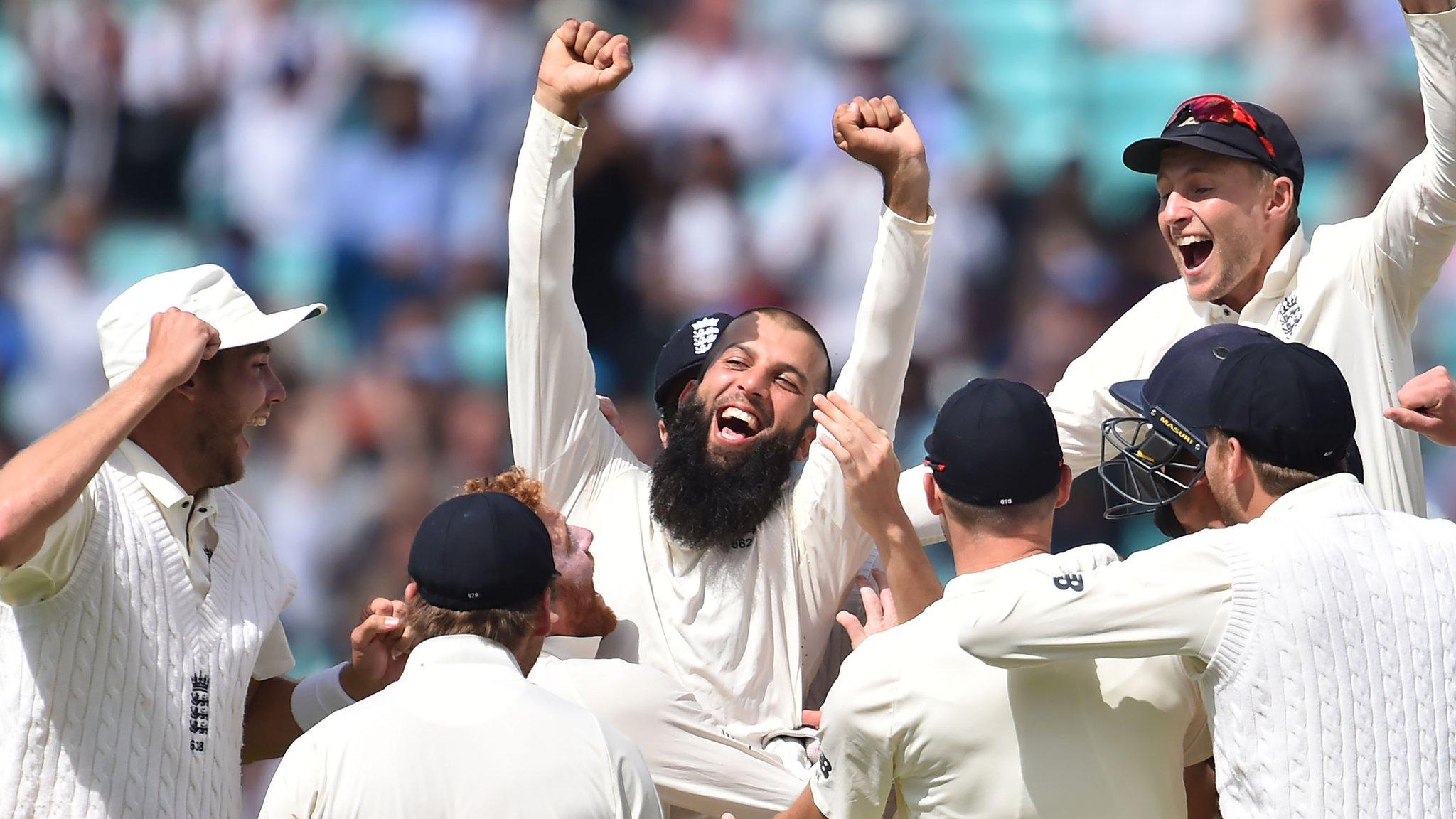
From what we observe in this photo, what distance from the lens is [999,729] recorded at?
2477mm

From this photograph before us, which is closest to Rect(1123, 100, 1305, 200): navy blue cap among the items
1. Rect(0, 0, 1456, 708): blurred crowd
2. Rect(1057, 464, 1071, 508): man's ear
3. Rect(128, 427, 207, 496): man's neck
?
Rect(1057, 464, 1071, 508): man's ear

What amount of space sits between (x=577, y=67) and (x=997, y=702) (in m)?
1.86

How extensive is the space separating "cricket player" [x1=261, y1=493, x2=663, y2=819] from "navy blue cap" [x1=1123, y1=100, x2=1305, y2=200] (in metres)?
1.88

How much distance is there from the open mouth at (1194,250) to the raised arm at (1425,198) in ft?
1.19

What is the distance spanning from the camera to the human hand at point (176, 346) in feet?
8.72

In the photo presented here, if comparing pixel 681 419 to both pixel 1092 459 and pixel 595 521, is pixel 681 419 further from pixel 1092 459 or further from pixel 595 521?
pixel 1092 459

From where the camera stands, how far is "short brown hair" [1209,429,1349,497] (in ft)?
7.92

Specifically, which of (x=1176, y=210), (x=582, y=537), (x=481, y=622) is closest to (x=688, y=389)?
(x=582, y=537)

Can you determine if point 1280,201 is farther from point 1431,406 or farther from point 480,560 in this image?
point 480,560

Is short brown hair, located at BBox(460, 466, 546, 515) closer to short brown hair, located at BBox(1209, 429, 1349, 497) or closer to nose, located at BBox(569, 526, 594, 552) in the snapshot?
nose, located at BBox(569, 526, 594, 552)

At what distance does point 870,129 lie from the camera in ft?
11.6

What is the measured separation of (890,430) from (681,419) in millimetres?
540

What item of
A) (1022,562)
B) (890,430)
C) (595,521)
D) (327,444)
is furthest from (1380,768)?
(327,444)

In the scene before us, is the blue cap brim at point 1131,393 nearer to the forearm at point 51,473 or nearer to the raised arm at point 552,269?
the raised arm at point 552,269
